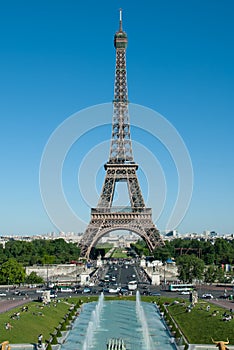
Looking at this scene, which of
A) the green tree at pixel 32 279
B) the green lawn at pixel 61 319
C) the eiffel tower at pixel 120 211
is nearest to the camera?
the green lawn at pixel 61 319

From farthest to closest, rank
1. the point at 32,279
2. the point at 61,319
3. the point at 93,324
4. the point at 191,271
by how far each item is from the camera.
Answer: the point at 32,279
the point at 191,271
the point at 61,319
the point at 93,324

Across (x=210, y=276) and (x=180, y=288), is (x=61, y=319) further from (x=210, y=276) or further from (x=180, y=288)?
(x=210, y=276)

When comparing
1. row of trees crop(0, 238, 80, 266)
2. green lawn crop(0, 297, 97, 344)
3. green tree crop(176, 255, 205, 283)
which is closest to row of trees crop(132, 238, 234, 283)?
green tree crop(176, 255, 205, 283)

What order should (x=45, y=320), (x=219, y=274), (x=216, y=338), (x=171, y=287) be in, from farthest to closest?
(x=219, y=274) → (x=171, y=287) → (x=45, y=320) → (x=216, y=338)

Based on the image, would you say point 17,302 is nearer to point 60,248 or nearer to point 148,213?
point 148,213

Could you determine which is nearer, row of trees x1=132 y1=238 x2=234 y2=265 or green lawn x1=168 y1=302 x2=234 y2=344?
green lawn x1=168 y1=302 x2=234 y2=344

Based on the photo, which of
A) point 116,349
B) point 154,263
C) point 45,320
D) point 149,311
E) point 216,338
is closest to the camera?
point 116,349

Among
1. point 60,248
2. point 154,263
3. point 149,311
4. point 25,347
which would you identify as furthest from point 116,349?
point 60,248

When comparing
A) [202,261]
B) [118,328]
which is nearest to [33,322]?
[118,328]

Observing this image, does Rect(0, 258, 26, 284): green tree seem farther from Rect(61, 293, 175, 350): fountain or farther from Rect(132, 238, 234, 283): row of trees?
Rect(132, 238, 234, 283): row of trees

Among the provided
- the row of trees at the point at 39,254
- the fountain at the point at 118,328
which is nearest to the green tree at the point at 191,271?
the fountain at the point at 118,328

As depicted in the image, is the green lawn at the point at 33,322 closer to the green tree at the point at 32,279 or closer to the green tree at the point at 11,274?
the green tree at the point at 11,274
